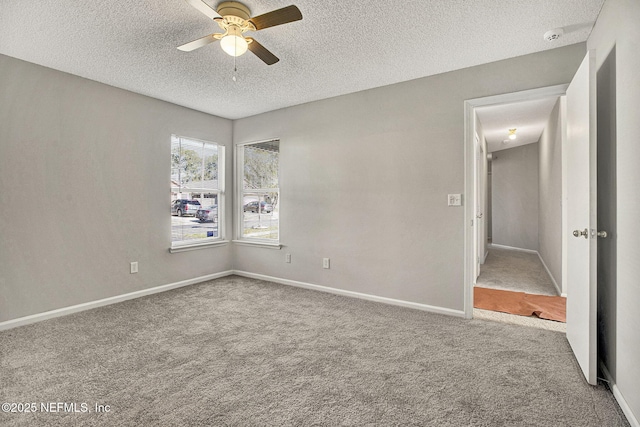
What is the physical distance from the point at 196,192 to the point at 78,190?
1444mm

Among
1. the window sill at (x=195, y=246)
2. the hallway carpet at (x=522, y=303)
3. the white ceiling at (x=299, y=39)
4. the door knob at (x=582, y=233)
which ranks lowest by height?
the hallway carpet at (x=522, y=303)

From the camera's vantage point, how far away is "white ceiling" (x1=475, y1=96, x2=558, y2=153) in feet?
13.8

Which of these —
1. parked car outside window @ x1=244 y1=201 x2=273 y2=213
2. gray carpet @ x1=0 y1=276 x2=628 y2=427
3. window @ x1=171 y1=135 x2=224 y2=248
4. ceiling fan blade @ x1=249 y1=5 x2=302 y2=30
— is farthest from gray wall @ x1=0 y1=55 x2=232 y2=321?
ceiling fan blade @ x1=249 y1=5 x2=302 y2=30

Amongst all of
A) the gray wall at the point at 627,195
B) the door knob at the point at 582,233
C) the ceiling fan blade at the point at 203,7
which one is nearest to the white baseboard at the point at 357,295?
the door knob at the point at 582,233

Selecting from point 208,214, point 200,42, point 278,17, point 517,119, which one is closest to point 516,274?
point 517,119

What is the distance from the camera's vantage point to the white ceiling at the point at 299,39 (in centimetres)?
213

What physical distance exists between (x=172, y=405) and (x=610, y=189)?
286 cm

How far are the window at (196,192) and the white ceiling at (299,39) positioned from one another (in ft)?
3.35

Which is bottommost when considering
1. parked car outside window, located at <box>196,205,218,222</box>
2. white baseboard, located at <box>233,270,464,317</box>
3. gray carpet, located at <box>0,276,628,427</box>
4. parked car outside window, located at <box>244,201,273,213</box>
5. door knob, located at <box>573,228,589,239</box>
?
gray carpet, located at <box>0,276,628,427</box>

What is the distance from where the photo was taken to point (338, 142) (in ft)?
12.8

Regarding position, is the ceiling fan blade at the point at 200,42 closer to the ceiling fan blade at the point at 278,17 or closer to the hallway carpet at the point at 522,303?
the ceiling fan blade at the point at 278,17

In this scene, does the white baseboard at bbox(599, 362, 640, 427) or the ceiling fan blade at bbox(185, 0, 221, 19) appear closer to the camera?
the white baseboard at bbox(599, 362, 640, 427)

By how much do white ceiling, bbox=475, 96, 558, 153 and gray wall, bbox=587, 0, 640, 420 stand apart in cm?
156

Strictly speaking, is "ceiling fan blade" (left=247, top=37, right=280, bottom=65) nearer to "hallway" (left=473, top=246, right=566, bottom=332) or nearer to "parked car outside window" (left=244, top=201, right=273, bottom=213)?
"parked car outside window" (left=244, top=201, right=273, bottom=213)
